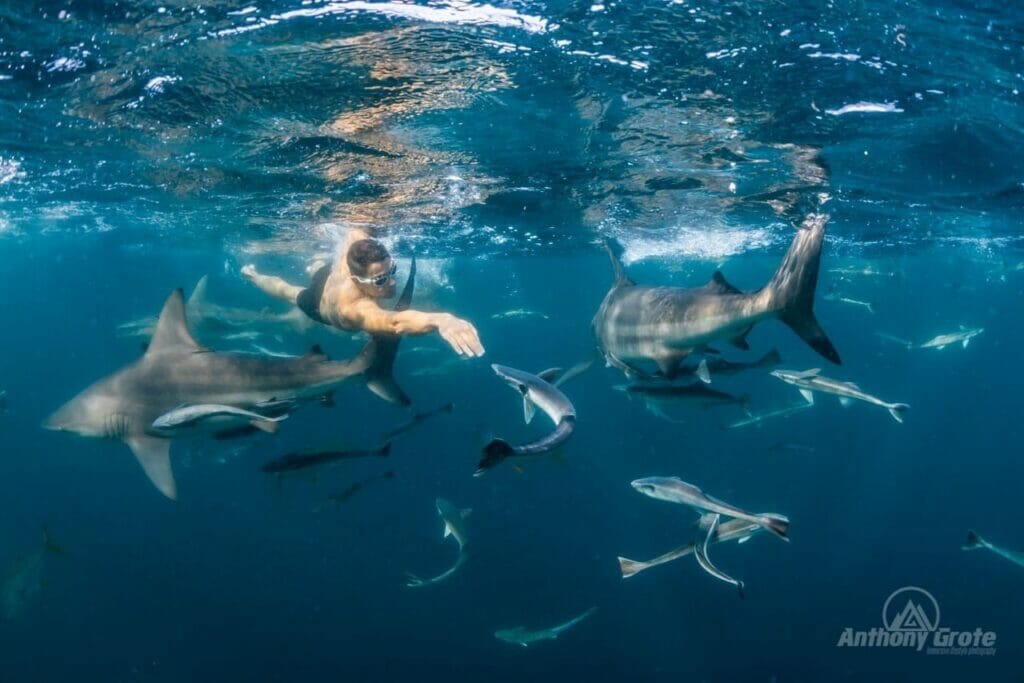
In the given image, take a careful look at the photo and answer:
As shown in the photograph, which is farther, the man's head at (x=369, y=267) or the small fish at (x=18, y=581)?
the small fish at (x=18, y=581)

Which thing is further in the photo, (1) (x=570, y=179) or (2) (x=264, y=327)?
(2) (x=264, y=327)

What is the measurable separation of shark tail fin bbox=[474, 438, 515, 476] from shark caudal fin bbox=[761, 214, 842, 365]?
4078 millimetres

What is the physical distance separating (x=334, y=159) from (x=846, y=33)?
1085 centimetres

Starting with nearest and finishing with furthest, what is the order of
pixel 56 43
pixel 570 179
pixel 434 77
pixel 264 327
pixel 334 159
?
pixel 56 43
pixel 434 77
pixel 334 159
pixel 570 179
pixel 264 327

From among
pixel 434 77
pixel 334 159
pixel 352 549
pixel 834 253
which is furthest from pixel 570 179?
pixel 834 253

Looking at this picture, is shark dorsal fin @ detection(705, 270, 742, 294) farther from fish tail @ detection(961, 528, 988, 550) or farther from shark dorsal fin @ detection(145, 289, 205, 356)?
shark dorsal fin @ detection(145, 289, 205, 356)

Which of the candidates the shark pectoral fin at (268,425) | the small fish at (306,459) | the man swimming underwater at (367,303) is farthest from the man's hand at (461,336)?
the small fish at (306,459)

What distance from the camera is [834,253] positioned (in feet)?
103

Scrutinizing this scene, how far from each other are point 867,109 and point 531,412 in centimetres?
961

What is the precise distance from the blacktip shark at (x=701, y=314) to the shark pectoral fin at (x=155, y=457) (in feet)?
20.3

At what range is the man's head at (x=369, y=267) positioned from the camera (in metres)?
8.84

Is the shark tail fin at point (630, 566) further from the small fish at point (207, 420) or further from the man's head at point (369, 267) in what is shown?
the man's head at point (369, 267)

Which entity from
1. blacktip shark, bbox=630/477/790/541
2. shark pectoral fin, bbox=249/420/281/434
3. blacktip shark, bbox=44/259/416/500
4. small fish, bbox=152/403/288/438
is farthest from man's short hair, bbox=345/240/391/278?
blacktip shark, bbox=630/477/790/541

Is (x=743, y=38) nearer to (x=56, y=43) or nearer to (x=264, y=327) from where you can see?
(x=56, y=43)
